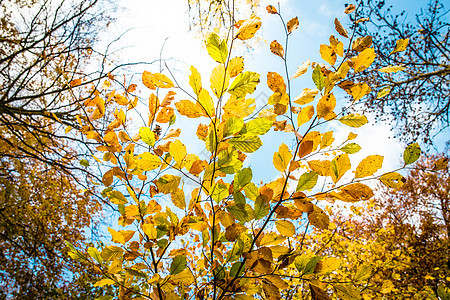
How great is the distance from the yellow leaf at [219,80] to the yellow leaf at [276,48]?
9.2 inches

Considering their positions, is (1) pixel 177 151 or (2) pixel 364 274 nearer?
(1) pixel 177 151

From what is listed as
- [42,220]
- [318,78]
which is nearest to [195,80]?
[318,78]

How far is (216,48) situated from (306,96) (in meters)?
0.30

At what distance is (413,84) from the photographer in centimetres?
468

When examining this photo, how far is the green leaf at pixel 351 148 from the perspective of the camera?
2.15ft

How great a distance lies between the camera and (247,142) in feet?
2.02

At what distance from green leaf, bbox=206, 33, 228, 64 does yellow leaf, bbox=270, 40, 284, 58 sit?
0.79ft

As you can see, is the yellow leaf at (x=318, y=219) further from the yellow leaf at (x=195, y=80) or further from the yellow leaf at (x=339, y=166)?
the yellow leaf at (x=195, y=80)

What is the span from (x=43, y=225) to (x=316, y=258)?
21.7 ft

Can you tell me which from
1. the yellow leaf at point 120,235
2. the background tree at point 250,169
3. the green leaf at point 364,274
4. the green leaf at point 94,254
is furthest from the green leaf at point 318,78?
the green leaf at point 94,254

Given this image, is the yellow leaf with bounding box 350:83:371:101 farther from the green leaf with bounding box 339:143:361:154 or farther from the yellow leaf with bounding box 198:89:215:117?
the yellow leaf with bounding box 198:89:215:117

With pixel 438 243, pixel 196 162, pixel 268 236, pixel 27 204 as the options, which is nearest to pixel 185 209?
pixel 196 162

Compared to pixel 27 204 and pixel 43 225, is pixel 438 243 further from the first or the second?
pixel 27 204

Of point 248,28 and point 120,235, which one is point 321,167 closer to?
point 248,28
